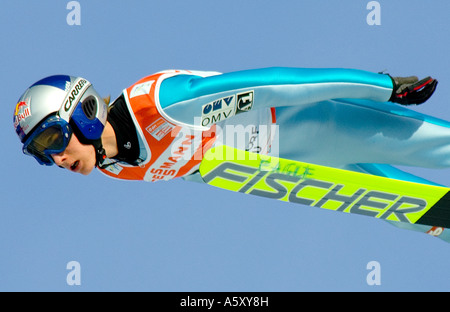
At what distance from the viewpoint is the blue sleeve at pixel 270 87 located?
15.0ft

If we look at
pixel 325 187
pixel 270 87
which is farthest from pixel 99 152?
pixel 325 187

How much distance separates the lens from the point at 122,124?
4676 mm

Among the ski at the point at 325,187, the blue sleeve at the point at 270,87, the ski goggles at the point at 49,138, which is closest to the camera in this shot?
the ski goggles at the point at 49,138

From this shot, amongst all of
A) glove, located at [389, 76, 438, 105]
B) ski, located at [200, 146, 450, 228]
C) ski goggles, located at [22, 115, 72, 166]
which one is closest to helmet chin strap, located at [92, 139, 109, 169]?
ski goggles, located at [22, 115, 72, 166]

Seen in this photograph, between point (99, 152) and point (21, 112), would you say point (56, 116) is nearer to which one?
point (21, 112)

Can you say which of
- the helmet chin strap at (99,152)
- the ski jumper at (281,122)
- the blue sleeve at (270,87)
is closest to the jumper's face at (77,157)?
the helmet chin strap at (99,152)

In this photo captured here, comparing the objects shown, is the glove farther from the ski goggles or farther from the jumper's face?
the ski goggles

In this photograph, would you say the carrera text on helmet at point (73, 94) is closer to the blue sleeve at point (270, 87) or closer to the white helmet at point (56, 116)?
the white helmet at point (56, 116)

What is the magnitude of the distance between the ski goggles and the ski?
0.67 meters

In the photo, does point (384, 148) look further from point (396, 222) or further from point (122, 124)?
point (122, 124)

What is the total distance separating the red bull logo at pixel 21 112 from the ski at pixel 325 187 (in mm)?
847

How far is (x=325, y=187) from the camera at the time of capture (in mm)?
4996

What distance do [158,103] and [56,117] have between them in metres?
0.46

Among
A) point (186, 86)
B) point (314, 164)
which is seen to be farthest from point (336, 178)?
point (186, 86)
